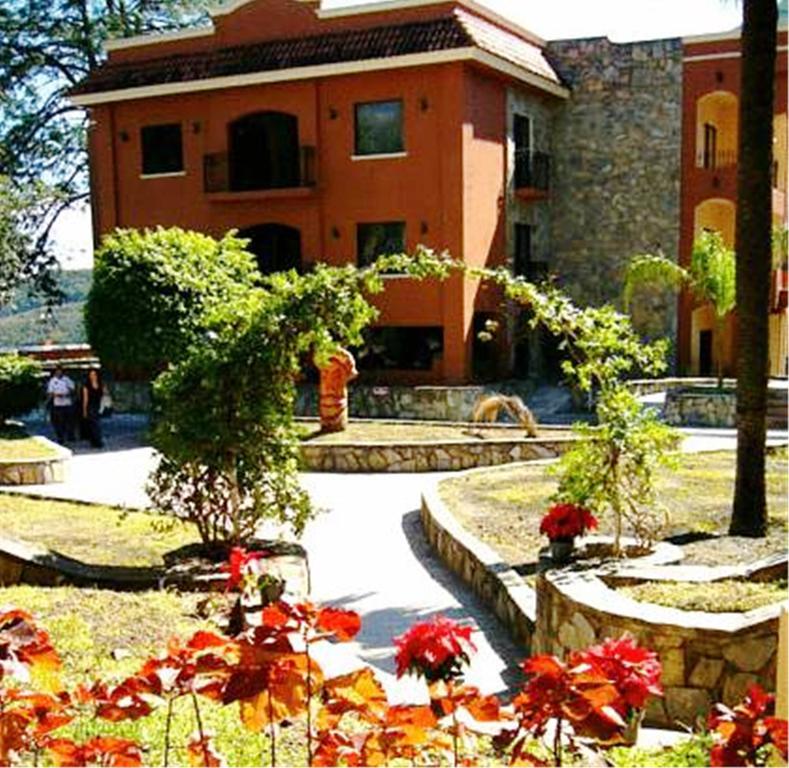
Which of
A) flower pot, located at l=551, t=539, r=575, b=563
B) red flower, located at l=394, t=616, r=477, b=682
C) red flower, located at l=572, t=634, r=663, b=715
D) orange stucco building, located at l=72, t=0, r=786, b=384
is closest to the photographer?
red flower, located at l=572, t=634, r=663, b=715

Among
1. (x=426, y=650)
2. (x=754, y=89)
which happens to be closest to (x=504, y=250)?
(x=754, y=89)

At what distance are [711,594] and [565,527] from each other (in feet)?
5.45

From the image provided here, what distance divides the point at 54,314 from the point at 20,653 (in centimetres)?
3255

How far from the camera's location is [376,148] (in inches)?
925

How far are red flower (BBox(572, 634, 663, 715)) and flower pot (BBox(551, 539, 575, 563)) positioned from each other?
481cm

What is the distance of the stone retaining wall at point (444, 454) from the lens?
51.7ft

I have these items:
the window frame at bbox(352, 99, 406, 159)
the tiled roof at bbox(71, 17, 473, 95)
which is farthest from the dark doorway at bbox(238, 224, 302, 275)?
the tiled roof at bbox(71, 17, 473, 95)

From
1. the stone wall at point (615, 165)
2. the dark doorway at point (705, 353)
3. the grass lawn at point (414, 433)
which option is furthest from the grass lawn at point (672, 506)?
the stone wall at point (615, 165)

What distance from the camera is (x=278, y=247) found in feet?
83.5

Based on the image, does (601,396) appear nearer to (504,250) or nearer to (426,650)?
(426,650)

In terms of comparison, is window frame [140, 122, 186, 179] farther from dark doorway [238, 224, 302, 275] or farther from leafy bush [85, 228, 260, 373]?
leafy bush [85, 228, 260, 373]

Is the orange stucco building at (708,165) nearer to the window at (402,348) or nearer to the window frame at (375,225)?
the window at (402,348)

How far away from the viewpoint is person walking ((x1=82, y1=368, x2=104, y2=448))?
18.9m

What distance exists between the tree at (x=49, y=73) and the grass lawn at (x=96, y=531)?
16.5m
